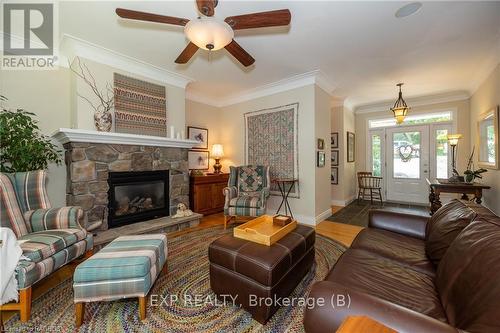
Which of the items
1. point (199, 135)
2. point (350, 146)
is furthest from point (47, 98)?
point (350, 146)

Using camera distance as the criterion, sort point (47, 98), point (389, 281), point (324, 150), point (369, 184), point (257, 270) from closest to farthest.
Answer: point (389, 281)
point (257, 270)
point (47, 98)
point (324, 150)
point (369, 184)

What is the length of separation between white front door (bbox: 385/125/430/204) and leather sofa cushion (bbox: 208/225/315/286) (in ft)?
16.5

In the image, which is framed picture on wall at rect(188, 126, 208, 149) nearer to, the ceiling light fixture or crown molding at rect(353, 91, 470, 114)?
the ceiling light fixture

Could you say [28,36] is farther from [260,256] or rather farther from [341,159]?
[341,159]

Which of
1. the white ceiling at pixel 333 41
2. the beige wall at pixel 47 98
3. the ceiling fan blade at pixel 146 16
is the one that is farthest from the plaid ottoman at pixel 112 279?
the white ceiling at pixel 333 41

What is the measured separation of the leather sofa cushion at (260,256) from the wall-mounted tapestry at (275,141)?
7.48ft

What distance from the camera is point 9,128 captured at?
217cm

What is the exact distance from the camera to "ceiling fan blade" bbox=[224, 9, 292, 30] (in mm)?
1603

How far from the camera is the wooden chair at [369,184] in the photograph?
543 cm

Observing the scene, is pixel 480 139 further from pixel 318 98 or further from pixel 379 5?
pixel 379 5

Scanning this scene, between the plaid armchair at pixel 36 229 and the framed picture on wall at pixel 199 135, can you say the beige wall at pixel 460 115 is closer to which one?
the framed picture on wall at pixel 199 135

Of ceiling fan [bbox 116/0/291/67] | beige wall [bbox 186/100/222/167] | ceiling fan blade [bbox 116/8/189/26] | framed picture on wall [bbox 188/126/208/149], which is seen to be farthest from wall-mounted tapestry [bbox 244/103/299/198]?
ceiling fan blade [bbox 116/8/189/26]

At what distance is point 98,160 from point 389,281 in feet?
11.2

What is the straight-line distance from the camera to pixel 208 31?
1572 millimetres
